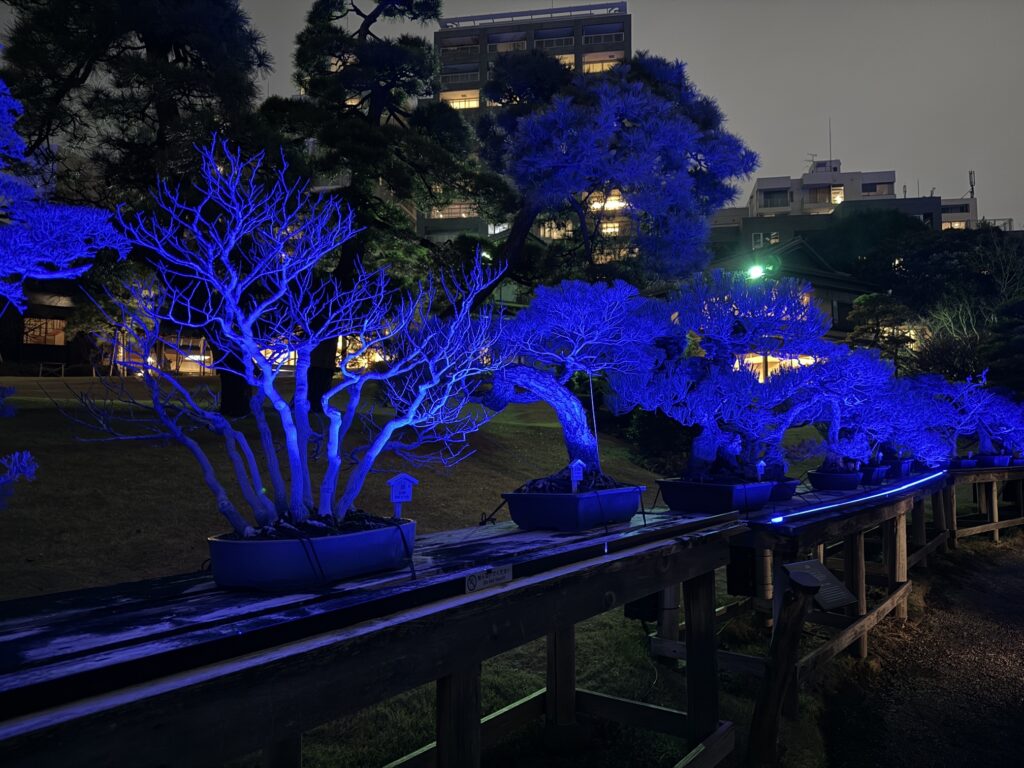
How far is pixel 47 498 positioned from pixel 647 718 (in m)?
8.27

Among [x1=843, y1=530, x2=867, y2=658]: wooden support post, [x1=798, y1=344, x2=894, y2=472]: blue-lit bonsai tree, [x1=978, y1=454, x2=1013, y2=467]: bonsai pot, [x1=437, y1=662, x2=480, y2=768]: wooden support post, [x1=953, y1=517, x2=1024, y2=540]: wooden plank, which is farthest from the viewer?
[x1=978, y1=454, x2=1013, y2=467]: bonsai pot

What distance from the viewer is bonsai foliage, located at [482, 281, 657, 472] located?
578cm

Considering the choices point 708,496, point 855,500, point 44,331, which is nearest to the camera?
point 708,496

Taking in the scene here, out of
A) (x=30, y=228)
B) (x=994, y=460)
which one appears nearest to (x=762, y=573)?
(x=30, y=228)

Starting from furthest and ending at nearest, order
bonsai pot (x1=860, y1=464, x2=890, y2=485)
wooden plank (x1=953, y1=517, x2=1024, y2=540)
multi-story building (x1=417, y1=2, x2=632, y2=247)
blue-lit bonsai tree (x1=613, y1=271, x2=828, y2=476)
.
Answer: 1. multi-story building (x1=417, y1=2, x2=632, y2=247)
2. wooden plank (x1=953, y1=517, x2=1024, y2=540)
3. bonsai pot (x1=860, y1=464, x2=890, y2=485)
4. blue-lit bonsai tree (x1=613, y1=271, x2=828, y2=476)

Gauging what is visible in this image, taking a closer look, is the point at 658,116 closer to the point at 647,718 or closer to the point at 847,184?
the point at 647,718

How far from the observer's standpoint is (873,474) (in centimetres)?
1162

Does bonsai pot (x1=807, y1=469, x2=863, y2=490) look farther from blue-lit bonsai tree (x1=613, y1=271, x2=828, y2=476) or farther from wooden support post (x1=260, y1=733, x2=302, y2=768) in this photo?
wooden support post (x1=260, y1=733, x2=302, y2=768)

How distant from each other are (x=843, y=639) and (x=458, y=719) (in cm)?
603

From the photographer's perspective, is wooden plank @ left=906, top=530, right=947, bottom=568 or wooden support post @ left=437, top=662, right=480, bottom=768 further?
wooden plank @ left=906, top=530, right=947, bottom=568

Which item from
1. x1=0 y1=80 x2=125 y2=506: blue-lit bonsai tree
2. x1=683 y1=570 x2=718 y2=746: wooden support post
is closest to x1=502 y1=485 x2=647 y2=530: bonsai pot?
x1=683 y1=570 x2=718 y2=746: wooden support post

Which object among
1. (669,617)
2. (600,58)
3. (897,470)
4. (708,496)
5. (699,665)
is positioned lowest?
(669,617)

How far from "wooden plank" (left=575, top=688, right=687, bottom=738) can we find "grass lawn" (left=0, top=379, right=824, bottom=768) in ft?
0.85

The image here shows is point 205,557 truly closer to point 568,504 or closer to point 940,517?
point 568,504
